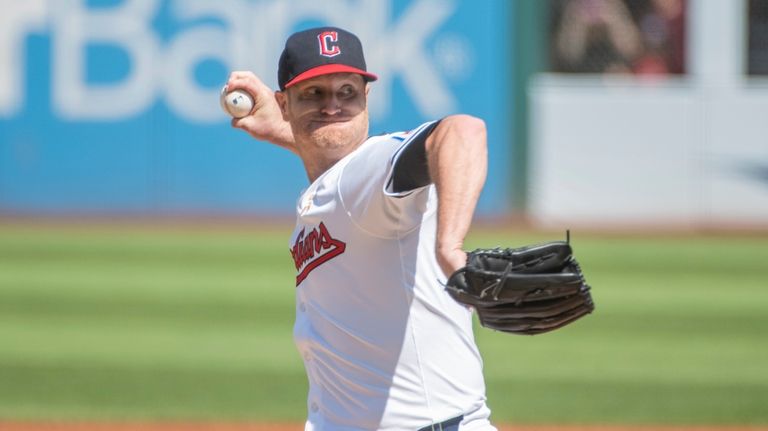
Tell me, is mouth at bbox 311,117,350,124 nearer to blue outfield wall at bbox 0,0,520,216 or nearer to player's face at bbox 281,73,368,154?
player's face at bbox 281,73,368,154

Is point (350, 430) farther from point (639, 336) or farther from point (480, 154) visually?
point (639, 336)

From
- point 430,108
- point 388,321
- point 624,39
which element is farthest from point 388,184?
point 624,39

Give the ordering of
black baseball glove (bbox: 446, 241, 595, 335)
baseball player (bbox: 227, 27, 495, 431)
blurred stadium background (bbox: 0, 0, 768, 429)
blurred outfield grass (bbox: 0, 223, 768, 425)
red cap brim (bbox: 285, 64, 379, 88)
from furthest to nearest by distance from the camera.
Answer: blurred stadium background (bbox: 0, 0, 768, 429) < blurred outfield grass (bbox: 0, 223, 768, 425) < red cap brim (bbox: 285, 64, 379, 88) < baseball player (bbox: 227, 27, 495, 431) < black baseball glove (bbox: 446, 241, 595, 335)

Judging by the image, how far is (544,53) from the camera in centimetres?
1279

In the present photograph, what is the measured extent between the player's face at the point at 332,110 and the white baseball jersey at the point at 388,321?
0.33 ft

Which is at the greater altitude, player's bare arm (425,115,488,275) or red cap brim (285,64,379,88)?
red cap brim (285,64,379,88)

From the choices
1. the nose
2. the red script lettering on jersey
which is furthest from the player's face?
the red script lettering on jersey

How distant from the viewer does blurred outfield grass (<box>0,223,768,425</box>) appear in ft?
19.4

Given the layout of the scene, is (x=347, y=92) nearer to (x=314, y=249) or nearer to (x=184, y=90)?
(x=314, y=249)

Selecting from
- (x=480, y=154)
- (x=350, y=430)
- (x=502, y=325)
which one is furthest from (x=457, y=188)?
(x=350, y=430)

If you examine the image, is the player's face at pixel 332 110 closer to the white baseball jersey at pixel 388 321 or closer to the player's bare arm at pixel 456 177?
the white baseball jersey at pixel 388 321

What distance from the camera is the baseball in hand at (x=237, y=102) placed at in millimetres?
3559

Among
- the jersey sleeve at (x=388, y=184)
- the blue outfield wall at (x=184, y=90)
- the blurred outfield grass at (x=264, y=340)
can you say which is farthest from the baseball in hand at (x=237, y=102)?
the blue outfield wall at (x=184, y=90)

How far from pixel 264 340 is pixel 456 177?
5.33 meters
